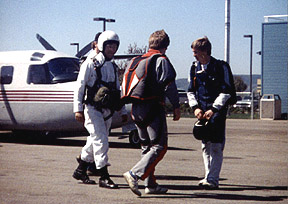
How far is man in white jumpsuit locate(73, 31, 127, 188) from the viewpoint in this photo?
307 inches

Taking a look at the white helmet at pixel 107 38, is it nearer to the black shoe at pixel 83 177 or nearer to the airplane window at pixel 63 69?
the black shoe at pixel 83 177

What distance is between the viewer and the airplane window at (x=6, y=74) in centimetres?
1399

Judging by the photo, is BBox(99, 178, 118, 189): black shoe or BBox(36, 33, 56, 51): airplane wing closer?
BBox(99, 178, 118, 189): black shoe

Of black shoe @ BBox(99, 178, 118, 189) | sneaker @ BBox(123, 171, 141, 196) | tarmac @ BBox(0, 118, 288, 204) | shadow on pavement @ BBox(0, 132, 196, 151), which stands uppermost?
sneaker @ BBox(123, 171, 141, 196)

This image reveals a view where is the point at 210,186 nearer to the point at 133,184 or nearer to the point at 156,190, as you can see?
the point at 156,190

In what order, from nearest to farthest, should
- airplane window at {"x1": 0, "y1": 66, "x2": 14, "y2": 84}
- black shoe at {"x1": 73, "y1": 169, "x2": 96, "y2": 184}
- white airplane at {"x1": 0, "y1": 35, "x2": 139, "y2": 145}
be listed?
1. black shoe at {"x1": 73, "y1": 169, "x2": 96, "y2": 184}
2. white airplane at {"x1": 0, "y1": 35, "x2": 139, "y2": 145}
3. airplane window at {"x1": 0, "y1": 66, "x2": 14, "y2": 84}

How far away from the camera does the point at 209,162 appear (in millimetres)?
7730


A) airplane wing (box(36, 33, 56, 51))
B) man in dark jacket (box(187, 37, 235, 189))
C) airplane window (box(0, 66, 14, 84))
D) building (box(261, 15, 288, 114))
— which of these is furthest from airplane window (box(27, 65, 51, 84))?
building (box(261, 15, 288, 114))

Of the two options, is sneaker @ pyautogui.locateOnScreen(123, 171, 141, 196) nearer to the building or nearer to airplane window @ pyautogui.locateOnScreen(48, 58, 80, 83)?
airplane window @ pyautogui.locateOnScreen(48, 58, 80, 83)

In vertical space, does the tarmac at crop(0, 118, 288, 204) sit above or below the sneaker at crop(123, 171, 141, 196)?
below

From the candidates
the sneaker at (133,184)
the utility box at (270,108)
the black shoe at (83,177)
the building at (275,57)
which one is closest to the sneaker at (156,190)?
the sneaker at (133,184)

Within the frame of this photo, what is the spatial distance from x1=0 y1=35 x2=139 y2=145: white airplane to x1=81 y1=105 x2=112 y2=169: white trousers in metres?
4.53

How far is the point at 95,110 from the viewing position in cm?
793

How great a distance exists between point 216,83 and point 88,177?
2.21m
